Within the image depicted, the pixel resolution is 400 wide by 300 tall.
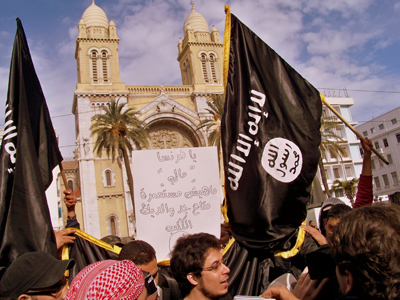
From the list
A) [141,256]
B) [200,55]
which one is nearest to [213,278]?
[141,256]

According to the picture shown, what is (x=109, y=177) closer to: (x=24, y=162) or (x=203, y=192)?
(x=203, y=192)

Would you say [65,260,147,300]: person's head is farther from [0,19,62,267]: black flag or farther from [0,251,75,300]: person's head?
[0,19,62,267]: black flag

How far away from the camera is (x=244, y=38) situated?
141 inches

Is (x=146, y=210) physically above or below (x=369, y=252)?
above

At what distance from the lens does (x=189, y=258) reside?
2336 mm

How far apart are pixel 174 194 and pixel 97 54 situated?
36183 millimetres

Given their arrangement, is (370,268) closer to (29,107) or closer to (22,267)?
(22,267)

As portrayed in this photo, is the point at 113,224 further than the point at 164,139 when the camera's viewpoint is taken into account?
No

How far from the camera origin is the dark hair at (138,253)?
280cm

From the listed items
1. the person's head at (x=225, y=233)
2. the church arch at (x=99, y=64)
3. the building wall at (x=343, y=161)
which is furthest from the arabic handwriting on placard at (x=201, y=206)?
the building wall at (x=343, y=161)

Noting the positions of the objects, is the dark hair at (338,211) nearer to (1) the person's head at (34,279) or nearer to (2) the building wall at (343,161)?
(1) the person's head at (34,279)

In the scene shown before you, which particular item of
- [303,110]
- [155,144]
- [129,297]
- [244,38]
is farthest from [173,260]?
[155,144]

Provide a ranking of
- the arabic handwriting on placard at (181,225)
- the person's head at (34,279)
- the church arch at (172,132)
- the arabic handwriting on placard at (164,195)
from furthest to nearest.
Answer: the church arch at (172,132), the arabic handwriting on placard at (164,195), the arabic handwriting on placard at (181,225), the person's head at (34,279)

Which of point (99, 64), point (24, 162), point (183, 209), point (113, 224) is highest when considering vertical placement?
point (99, 64)
